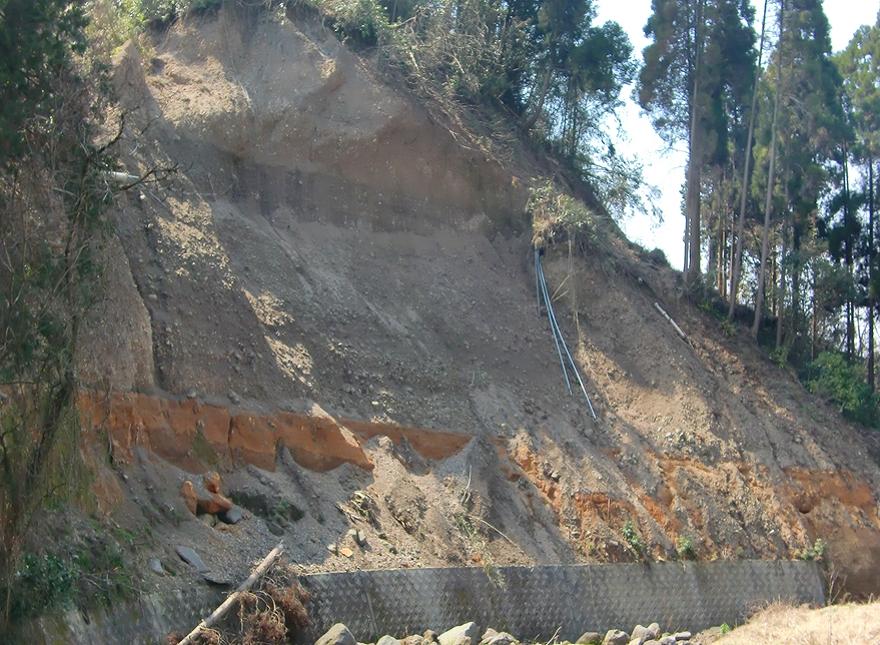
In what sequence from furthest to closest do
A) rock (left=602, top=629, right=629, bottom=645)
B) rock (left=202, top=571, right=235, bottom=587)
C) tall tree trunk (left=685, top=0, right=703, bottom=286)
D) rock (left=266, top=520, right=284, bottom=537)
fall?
tall tree trunk (left=685, top=0, right=703, bottom=286)
rock (left=602, top=629, right=629, bottom=645)
rock (left=266, top=520, right=284, bottom=537)
rock (left=202, top=571, right=235, bottom=587)

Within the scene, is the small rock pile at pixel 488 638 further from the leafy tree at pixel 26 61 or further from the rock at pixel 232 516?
the leafy tree at pixel 26 61

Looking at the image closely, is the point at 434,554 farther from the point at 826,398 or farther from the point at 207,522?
the point at 826,398

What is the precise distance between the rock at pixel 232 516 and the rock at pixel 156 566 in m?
2.08

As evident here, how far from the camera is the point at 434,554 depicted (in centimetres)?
1950

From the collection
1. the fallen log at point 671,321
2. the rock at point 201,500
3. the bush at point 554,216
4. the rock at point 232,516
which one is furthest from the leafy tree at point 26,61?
the fallen log at point 671,321

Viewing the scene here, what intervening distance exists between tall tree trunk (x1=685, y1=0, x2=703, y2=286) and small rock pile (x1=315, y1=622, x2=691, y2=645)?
11.3 metres

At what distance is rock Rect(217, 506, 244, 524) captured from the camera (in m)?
18.0

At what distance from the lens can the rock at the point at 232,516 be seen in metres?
18.0

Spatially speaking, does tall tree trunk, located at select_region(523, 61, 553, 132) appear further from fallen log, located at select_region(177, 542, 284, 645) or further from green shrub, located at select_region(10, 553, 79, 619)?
green shrub, located at select_region(10, 553, 79, 619)

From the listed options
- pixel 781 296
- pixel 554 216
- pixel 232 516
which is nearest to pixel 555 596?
pixel 232 516

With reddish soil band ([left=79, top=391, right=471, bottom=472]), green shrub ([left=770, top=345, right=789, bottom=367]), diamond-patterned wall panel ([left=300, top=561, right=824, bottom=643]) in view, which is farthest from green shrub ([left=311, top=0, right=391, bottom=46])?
diamond-patterned wall panel ([left=300, top=561, right=824, bottom=643])

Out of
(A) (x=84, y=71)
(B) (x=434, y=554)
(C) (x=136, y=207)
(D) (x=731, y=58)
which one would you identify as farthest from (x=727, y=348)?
(A) (x=84, y=71)

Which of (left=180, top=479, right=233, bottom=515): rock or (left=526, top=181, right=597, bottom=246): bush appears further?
(left=526, top=181, right=597, bottom=246): bush

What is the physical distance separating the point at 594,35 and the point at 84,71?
17.9 metres
